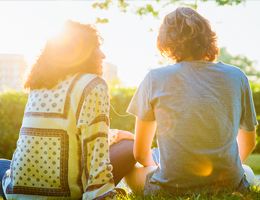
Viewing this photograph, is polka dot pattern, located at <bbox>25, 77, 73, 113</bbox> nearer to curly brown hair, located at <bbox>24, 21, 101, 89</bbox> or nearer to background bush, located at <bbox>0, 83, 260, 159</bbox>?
curly brown hair, located at <bbox>24, 21, 101, 89</bbox>

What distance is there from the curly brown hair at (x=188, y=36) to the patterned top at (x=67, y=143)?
61 centimetres

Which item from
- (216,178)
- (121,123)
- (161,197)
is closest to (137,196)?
(161,197)

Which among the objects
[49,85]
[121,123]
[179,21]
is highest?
[179,21]

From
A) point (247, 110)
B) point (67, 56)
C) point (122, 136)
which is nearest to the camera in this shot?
point (67, 56)

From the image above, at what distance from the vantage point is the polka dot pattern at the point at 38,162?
10.8 feet

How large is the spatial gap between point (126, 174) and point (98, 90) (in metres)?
1.02

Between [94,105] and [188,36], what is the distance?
0.83m

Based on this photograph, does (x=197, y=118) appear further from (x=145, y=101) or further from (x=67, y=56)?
(x=67, y=56)

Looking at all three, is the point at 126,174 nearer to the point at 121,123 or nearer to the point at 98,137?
the point at 98,137

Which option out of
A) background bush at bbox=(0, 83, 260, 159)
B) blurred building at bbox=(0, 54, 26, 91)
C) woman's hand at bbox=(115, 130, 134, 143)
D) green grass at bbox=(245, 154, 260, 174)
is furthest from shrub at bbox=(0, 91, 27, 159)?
blurred building at bbox=(0, 54, 26, 91)

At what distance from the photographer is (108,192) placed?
3203 millimetres

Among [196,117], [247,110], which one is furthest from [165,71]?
[247,110]

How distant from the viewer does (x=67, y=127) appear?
3281 mm

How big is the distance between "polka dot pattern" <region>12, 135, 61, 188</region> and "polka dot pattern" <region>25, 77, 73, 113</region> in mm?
189
